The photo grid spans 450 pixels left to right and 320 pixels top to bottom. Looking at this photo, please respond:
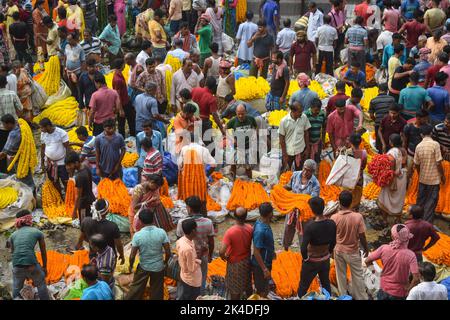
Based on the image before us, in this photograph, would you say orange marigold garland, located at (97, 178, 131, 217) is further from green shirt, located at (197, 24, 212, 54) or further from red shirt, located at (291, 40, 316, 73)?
green shirt, located at (197, 24, 212, 54)

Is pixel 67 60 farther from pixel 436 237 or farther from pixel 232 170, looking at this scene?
pixel 436 237

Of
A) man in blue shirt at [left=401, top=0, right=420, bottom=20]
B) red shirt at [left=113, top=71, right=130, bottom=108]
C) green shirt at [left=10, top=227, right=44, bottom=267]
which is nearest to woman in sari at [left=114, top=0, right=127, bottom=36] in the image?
red shirt at [left=113, top=71, right=130, bottom=108]

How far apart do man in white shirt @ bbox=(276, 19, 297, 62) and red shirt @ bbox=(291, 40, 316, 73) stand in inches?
25.9

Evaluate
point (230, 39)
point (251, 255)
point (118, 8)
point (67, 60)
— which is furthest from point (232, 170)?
point (118, 8)

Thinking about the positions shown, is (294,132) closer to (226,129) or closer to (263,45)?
(226,129)

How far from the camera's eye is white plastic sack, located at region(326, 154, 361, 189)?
10.1m

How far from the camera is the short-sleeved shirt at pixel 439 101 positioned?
452 inches

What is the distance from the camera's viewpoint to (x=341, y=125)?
1097cm

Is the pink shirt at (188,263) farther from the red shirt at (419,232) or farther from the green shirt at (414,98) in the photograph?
the green shirt at (414,98)

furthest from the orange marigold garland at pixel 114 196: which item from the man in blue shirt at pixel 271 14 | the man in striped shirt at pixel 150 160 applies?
the man in blue shirt at pixel 271 14

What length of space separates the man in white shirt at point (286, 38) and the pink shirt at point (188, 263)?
7.71 m

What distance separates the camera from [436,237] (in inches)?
341
